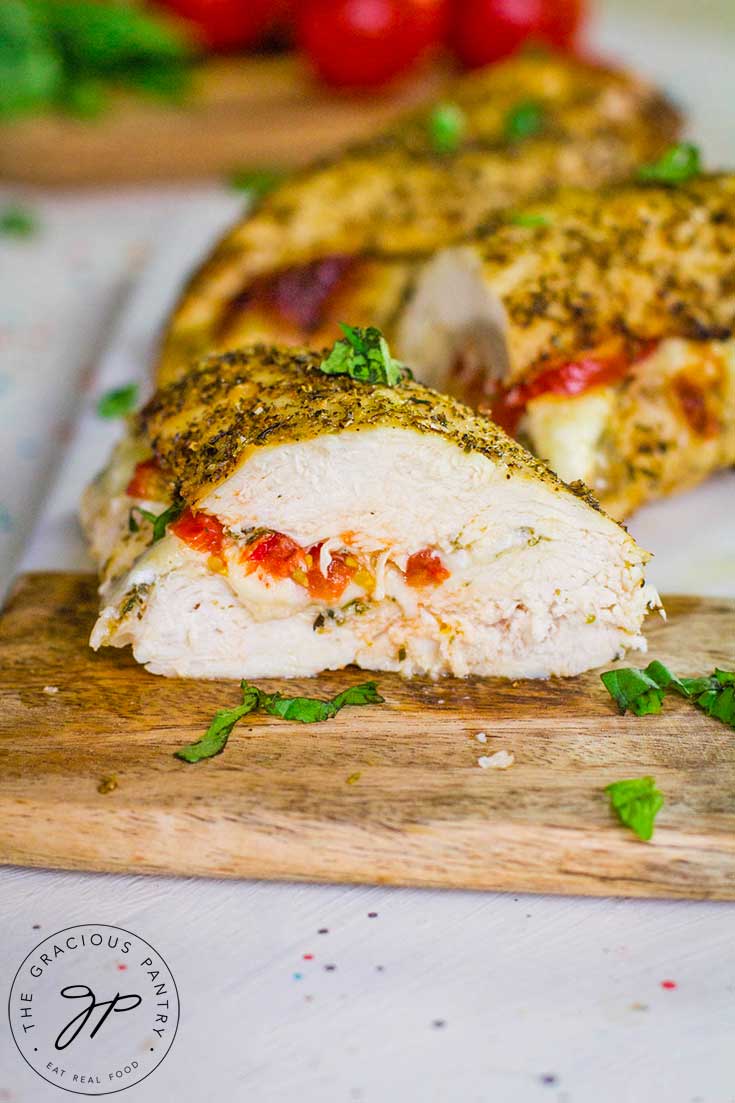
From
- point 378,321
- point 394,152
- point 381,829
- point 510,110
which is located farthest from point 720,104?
point 381,829

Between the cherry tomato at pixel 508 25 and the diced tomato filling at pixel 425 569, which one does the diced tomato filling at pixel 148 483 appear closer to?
the diced tomato filling at pixel 425 569

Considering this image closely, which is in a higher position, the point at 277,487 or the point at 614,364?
the point at 614,364

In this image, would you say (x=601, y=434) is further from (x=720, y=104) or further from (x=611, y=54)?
(x=611, y=54)

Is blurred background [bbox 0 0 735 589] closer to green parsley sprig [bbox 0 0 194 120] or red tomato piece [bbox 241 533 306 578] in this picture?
green parsley sprig [bbox 0 0 194 120]

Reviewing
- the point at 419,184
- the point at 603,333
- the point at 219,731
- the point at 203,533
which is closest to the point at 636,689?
the point at 219,731

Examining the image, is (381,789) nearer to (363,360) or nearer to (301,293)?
(363,360)

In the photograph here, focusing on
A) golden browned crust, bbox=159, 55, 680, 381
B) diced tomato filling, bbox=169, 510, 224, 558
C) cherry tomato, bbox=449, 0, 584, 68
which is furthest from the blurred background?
diced tomato filling, bbox=169, 510, 224, 558

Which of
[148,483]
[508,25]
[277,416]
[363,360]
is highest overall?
[508,25]
